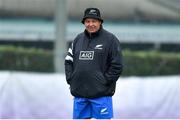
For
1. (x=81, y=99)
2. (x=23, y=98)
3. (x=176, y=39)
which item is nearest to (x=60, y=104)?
(x=23, y=98)

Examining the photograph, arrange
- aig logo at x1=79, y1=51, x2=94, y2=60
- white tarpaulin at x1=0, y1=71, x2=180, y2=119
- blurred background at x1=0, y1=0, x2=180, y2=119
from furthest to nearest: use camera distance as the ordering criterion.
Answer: blurred background at x1=0, y1=0, x2=180, y2=119 → white tarpaulin at x1=0, y1=71, x2=180, y2=119 → aig logo at x1=79, y1=51, x2=94, y2=60

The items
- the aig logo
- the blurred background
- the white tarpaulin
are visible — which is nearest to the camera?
the aig logo

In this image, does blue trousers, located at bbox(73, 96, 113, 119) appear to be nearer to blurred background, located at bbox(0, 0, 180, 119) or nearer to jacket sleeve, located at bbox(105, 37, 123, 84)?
jacket sleeve, located at bbox(105, 37, 123, 84)

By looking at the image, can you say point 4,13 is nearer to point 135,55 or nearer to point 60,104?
point 135,55

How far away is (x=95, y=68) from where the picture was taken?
7172mm

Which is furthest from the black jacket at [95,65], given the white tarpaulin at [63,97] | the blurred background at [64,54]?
the white tarpaulin at [63,97]

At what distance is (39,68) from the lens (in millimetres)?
24281

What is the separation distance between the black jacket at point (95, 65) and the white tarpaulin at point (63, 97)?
646cm

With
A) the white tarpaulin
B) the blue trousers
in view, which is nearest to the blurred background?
the white tarpaulin

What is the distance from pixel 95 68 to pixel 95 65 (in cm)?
3

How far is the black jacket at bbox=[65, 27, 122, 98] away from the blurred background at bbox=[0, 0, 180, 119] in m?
5.65

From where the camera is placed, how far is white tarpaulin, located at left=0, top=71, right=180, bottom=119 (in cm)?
1386

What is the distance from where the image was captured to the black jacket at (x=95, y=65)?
718 cm

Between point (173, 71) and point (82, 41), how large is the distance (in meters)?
17.4
